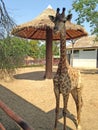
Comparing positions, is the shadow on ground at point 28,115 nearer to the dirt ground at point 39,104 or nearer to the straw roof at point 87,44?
the dirt ground at point 39,104

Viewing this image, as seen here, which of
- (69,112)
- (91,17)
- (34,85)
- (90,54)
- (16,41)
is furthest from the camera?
(90,54)

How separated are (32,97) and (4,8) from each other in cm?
515

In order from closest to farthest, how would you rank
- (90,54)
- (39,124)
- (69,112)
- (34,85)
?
(39,124) < (69,112) < (34,85) < (90,54)

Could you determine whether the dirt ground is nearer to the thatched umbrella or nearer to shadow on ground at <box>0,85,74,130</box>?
shadow on ground at <box>0,85,74,130</box>

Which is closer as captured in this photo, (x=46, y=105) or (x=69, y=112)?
(x=69, y=112)

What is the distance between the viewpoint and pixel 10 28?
600cm

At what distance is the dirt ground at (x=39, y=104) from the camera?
7370 mm

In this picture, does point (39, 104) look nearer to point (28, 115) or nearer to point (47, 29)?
point (28, 115)

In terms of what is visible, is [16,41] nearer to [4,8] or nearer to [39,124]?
[4,8]

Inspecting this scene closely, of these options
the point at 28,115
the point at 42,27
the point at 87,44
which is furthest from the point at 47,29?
the point at 87,44

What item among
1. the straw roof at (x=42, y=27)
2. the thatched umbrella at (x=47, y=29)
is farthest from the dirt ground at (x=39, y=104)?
the straw roof at (x=42, y=27)

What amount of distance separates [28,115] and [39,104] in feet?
4.77

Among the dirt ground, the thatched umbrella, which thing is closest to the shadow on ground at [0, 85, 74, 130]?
the dirt ground

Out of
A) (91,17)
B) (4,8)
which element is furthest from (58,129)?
(91,17)
